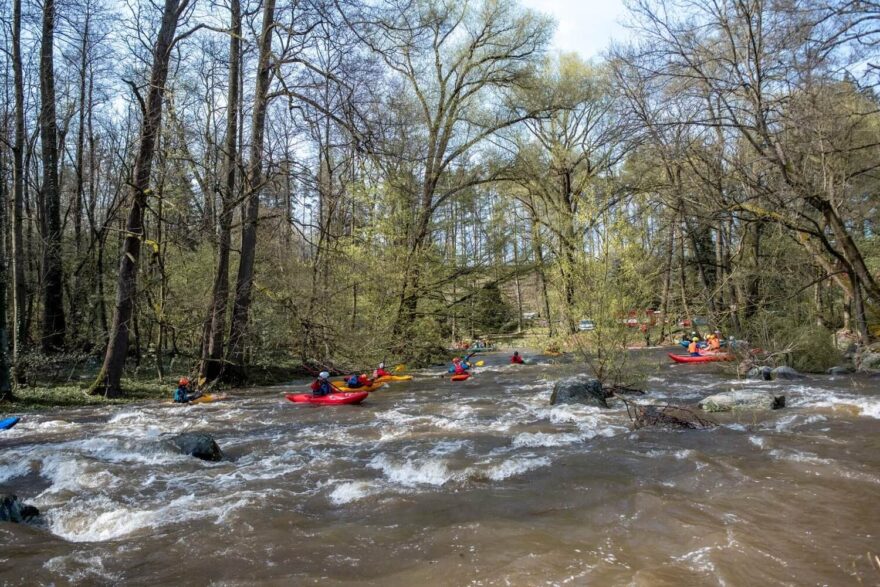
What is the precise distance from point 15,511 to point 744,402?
10.1 meters

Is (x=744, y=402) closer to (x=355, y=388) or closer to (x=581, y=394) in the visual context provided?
(x=581, y=394)

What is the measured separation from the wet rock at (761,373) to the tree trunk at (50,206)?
1683 cm

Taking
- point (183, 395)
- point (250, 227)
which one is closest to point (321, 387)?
point (183, 395)

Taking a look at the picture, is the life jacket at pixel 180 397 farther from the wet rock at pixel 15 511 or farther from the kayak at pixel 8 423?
the wet rock at pixel 15 511

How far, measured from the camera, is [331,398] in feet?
38.7

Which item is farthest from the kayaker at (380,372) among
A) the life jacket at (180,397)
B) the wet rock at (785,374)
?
the wet rock at (785,374)

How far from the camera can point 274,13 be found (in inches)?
505

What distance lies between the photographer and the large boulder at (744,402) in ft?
30.9

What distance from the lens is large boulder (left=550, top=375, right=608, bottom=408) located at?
1044cm

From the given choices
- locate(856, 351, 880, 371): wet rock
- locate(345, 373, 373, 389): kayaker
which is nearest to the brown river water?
locate(345, 373, 373, 389): kayaker

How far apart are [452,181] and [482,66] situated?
426 cm

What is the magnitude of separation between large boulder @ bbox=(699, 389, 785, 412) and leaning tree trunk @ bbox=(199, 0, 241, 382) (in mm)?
9512

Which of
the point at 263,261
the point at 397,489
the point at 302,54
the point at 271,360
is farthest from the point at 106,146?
the point at 397,489

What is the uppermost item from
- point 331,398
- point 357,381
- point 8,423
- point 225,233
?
point 225,233
